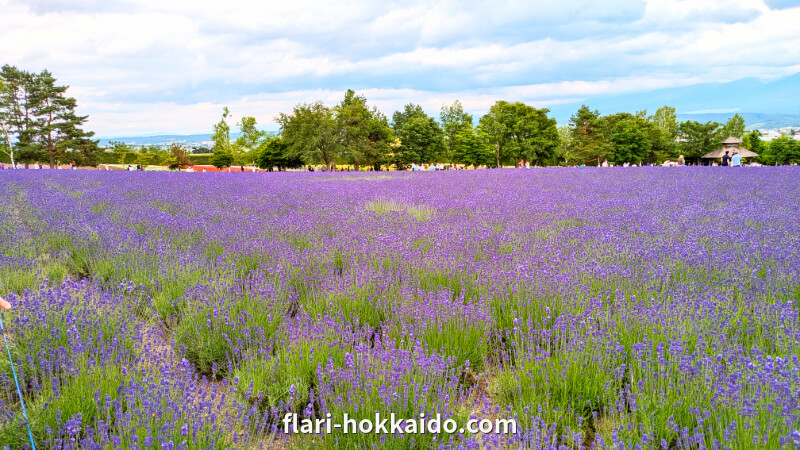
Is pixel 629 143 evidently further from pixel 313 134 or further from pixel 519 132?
pixel 313 134

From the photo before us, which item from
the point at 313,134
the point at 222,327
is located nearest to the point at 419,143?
Result: the point at 313,134

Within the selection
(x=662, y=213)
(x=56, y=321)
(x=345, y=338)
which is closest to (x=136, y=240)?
(x=56, y=321)

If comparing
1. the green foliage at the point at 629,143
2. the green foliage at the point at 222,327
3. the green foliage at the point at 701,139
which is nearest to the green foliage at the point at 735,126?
the green foliage at the point at 701,139

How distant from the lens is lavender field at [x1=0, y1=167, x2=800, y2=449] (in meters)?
1.72

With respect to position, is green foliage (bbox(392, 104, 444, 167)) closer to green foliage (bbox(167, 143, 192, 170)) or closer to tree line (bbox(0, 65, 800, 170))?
tree line (bbox(0, 65, 800, 170))

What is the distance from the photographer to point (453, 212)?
22.4ft

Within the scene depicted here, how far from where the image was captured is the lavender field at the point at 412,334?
1718 millimetres

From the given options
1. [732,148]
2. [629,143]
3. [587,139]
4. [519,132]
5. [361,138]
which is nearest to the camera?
[732,148]

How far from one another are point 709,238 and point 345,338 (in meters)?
3.65

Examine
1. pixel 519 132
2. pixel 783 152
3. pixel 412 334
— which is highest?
pixel 519 132

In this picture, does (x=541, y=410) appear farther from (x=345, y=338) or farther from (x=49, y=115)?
(x=49, y=115)

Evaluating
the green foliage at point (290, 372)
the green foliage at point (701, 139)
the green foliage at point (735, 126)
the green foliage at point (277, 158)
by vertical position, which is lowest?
the green foliage at point (290, 372)

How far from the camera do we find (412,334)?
233 centimetres

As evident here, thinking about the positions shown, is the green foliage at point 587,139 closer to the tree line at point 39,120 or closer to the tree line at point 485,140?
the tree line at point 485,140
